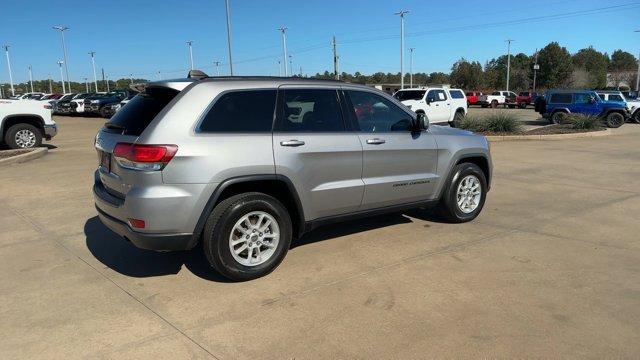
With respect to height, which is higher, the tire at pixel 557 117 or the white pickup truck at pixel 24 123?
the white pickup truck at pixel 24 123

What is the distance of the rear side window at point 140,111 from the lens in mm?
3984

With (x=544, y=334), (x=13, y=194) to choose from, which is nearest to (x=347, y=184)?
(x=544, y=334)

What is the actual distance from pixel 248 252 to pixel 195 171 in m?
0.90

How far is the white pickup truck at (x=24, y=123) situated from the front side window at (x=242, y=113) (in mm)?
10691

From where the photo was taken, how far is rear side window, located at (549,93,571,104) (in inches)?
890

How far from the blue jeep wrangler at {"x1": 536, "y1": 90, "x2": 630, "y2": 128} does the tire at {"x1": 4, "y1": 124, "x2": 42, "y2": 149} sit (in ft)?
67.0

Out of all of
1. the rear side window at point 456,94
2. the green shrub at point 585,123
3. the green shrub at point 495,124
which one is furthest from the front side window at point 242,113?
the rear side window at point 456,94

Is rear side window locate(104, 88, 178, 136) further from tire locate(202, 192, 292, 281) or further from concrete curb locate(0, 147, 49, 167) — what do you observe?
concrete curb locate(0, 147, 49, 167)

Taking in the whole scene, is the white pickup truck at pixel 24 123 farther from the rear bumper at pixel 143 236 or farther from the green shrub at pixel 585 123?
Answer: the green shrub at pixel 585 123

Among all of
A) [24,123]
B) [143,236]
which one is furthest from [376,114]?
[24,123]

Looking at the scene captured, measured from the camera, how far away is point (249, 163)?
4012 mm

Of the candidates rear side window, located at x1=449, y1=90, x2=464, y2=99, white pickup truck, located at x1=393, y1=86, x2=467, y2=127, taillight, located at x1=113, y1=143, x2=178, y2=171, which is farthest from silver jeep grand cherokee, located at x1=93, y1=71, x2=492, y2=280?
rear side window, located at x1=449, y1=90, x2=464, y2=99

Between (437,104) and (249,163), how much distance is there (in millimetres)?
17252

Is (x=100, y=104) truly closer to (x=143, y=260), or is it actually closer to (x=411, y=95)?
(x=411, y=95)
